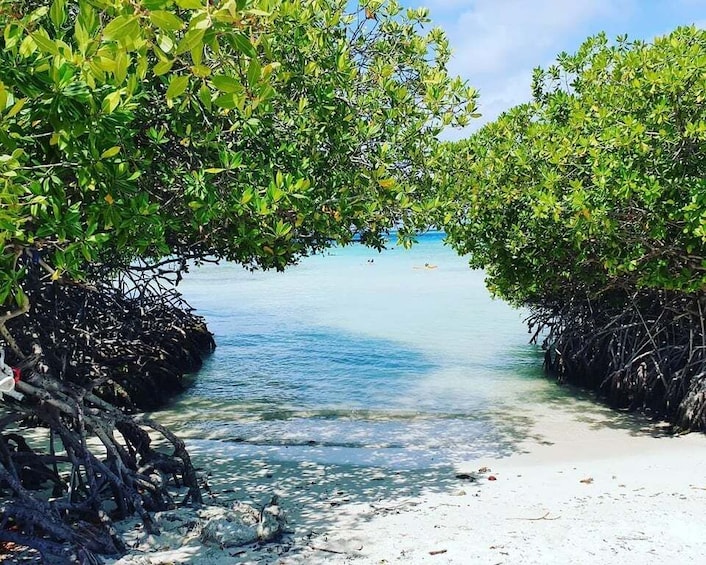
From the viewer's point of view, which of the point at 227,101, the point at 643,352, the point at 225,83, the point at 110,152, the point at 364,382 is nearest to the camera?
the point at 225,83

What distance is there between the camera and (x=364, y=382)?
11078 millimetres

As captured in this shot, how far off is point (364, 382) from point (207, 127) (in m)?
7.94

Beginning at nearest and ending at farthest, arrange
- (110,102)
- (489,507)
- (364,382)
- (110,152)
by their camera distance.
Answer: (110,102) < (110,152) < (489,507) < (364,382)

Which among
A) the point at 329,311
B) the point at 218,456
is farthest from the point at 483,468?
the point at 329,311

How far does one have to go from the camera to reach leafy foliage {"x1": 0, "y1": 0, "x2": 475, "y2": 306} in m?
1.92

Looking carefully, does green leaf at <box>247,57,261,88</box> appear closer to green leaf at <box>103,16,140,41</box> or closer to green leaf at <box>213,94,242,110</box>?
green leaf at <box>213,94,242,110</box>

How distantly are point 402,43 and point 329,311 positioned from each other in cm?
1629

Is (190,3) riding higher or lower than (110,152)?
higher

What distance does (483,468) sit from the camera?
19.9 feet

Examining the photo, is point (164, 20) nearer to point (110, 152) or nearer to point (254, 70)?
point (254, 70)

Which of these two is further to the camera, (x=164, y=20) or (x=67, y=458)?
(x=67, y=458)

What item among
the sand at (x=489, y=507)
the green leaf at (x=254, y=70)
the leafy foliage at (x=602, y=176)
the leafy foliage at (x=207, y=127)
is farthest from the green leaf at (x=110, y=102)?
the leafy foliage at (x=602, y=176)

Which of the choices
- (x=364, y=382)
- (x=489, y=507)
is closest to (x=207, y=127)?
(x=489, y=507)

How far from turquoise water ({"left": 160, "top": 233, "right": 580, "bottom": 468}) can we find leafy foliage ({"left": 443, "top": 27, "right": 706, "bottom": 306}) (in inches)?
84.3
